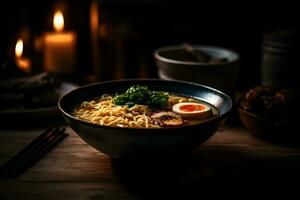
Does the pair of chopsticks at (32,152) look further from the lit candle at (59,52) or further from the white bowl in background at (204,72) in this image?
the lit candle at (59,52)

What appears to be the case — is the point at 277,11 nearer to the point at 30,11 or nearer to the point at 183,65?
the point at 183,65

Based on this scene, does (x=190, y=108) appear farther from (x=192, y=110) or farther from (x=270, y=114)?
(x=270, y=114)

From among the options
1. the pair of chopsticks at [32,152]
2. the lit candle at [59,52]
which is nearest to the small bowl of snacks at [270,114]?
the pair of chopsticks at [32,152]

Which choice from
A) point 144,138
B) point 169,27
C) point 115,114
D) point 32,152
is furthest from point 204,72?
point 169,27

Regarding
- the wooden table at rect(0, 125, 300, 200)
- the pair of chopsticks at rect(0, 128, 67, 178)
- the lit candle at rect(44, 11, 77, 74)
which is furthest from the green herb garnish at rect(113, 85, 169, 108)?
the lit candle at rect(44, 11, 77, 74)

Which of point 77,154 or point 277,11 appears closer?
point 77,154

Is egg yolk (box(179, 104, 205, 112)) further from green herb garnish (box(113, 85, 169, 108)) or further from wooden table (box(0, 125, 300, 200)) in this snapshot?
wooden table (box(0, 125, 300, 200))

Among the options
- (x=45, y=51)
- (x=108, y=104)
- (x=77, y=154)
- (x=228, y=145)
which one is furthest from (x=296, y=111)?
(x=45, y=51)
